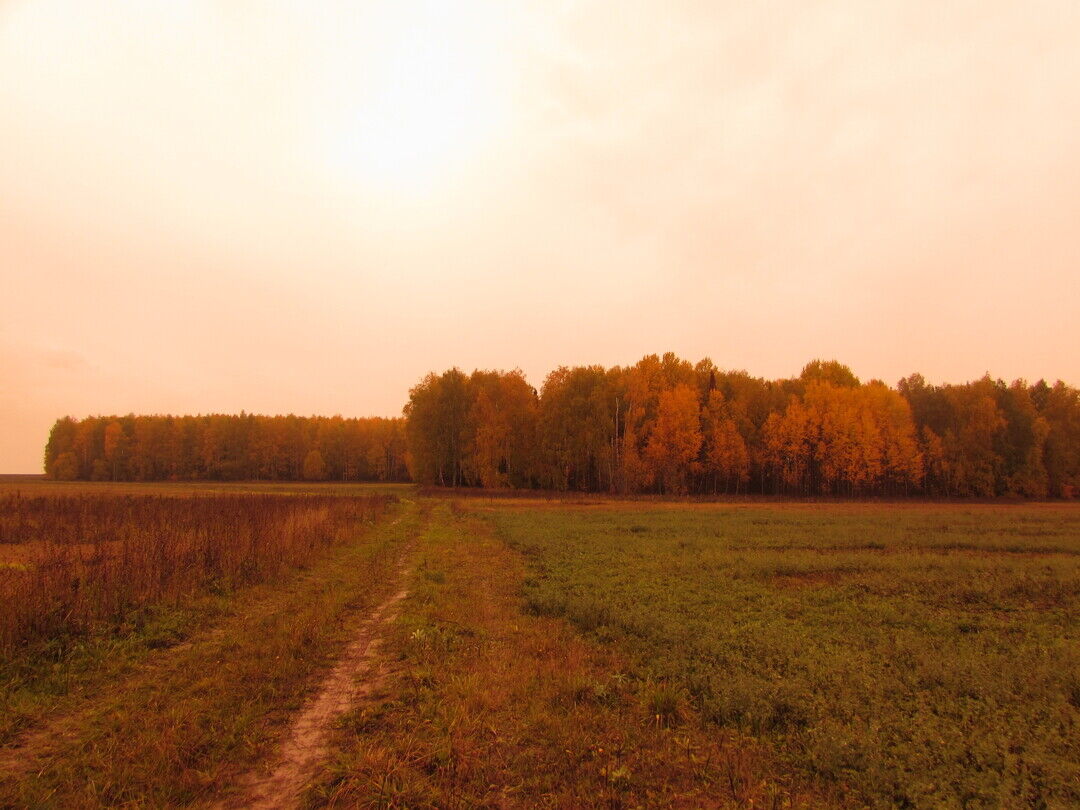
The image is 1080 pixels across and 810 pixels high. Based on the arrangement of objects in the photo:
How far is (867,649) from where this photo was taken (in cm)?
916

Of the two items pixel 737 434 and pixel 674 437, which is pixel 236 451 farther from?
pixel 737 434

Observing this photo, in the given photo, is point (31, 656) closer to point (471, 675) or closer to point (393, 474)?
point (471, 675)

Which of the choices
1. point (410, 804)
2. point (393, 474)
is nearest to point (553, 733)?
point (410, 804)

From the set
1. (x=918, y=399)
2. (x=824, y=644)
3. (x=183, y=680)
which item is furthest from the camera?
(x=918, y=399)

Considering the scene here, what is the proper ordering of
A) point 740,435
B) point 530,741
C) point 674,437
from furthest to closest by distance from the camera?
point 740,435, point 674,437, point 530,741

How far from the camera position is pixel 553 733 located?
6.14m

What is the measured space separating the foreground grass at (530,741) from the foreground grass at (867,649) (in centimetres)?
64

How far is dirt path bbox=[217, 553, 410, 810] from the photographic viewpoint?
4941 mm

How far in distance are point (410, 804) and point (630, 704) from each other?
3.25 meters

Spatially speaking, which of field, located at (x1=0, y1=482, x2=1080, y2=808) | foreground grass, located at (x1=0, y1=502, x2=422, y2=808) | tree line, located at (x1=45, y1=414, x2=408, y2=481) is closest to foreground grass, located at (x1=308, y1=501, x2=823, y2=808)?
field, located at (x1=0, y1=482, x2=1080, y2=808)

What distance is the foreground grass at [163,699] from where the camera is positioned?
5145 mm

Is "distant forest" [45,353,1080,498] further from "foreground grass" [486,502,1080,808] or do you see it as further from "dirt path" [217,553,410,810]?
"dirt path" [217,553,410,810]

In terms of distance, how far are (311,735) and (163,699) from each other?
249 centimetres

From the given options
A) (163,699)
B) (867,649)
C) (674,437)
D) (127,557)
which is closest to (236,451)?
(674,437)
